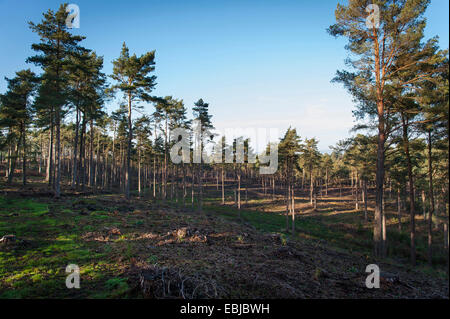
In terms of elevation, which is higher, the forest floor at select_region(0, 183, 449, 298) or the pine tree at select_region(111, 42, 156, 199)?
the pine tree at select_region(111, 42, 156, 199)

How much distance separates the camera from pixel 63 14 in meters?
18.0

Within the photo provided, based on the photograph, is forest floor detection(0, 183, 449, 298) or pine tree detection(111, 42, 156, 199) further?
pine tree detection(111, 42, 156, 199)

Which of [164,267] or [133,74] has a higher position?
[133,74]

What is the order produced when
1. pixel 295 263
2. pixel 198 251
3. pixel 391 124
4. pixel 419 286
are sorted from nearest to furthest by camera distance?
1. pixel 419 286
2. pixel 295 263
3. pixel 198 251
4. pixel 391 124

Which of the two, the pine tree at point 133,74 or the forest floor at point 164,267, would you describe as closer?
the forest floor at point 164,267

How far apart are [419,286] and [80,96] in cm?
2618

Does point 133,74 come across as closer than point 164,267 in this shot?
No

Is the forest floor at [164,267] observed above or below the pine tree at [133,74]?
below
